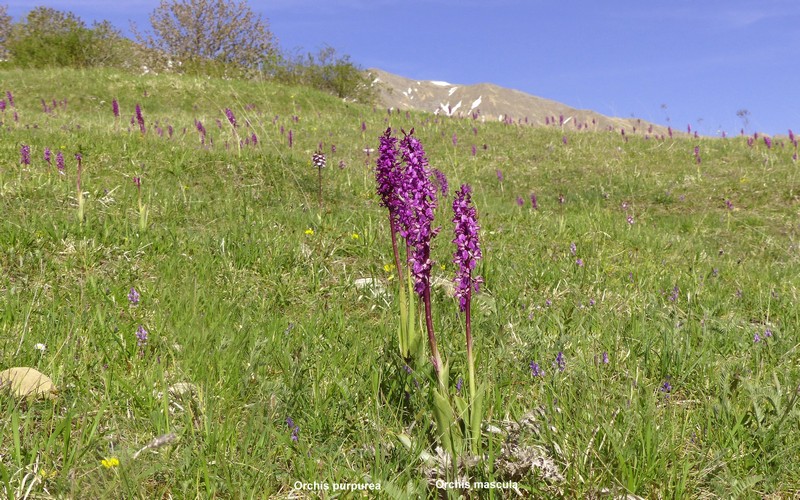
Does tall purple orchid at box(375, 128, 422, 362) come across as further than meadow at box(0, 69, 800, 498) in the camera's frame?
Yes

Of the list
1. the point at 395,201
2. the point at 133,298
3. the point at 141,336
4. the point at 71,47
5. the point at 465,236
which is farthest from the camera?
the point at 71,47

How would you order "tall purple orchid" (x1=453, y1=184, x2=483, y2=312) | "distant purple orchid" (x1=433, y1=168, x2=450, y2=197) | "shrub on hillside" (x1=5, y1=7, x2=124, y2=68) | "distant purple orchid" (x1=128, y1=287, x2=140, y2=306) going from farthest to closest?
"shrub on hillside" (x1=5, y1=7, x2=124, y2=68), "distant purple orchid" (x1=433, y1=168, x2=450, y2=197), "distant purple orchid" (x1=128, y1=287, x2=140, y2=306), "tall purple orchid" (x1=453, y1=184, x2=483, y2=312)

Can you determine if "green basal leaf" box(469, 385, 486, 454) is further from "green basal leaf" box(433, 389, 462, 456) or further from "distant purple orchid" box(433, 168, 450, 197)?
"distant purple orchid" box(433, 168, 450, 197)

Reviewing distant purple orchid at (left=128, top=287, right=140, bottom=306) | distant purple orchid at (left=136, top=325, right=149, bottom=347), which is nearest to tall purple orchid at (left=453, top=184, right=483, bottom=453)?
distant purple orchid at (left=136, top=325, right=149, bottom=347)

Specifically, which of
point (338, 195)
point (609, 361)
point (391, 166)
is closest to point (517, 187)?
point (338, 195)

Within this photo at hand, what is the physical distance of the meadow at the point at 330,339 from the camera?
227 centimetres

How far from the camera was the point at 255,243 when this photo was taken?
5.17 meters

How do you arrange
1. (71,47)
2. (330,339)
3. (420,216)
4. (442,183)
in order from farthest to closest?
(71,47) < (442,183) < (330,339) < (420,216)

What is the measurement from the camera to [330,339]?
3.55 meters

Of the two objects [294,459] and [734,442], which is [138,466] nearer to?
[294,459]

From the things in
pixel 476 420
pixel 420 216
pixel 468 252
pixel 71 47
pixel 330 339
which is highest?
pixel 71 47

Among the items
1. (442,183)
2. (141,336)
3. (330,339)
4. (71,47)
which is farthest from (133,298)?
(71,47)

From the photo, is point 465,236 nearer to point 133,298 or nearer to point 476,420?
point 476,420

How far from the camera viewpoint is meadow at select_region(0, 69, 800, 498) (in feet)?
7.44
